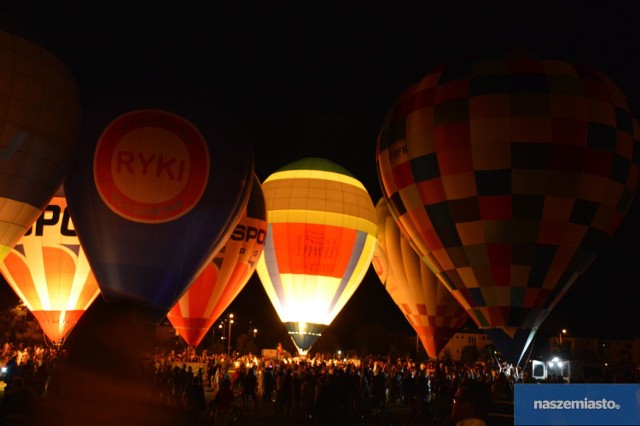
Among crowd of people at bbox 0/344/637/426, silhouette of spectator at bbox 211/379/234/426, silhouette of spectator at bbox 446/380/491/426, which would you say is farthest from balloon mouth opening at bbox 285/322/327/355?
silhouette of spectator at bbox 446/380/491/426

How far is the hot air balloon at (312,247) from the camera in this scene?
21.3 m

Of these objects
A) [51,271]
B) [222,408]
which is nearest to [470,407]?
[222,408]

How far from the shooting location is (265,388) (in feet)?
44.9

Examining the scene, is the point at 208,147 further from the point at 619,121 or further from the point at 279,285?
the point at 279,285

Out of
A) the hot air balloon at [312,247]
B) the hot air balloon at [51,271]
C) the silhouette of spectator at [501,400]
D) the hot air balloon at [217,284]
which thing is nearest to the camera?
the silhouette of spectator at [501,400]

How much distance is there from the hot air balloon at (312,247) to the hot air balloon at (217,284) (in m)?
3.00

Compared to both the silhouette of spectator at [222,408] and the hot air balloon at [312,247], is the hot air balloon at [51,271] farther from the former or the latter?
the silhouette of spectator at [222,408]

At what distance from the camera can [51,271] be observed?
52.0ft

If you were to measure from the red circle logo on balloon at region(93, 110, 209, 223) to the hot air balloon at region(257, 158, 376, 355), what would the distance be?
931 centimetres

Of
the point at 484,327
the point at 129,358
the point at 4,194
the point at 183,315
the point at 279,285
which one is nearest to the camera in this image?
the point at 129,358

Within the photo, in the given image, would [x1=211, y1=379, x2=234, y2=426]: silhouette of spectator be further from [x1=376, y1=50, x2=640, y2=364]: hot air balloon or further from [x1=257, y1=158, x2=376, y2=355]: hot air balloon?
[x1=257, y1=158, x2=376, y2=355]: hot air balloon

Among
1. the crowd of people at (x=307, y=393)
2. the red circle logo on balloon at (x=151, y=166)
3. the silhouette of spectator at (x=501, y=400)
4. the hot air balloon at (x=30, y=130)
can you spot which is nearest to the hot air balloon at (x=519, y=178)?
the silhouette of spectator at (x=501, y=400)

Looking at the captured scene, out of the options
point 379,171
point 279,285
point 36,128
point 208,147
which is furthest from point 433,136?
point 279,285

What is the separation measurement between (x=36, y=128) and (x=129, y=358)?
9738mm
